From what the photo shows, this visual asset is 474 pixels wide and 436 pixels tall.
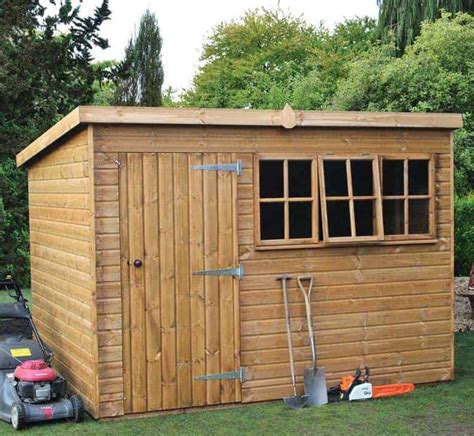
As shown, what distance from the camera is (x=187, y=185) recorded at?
21.0 feet

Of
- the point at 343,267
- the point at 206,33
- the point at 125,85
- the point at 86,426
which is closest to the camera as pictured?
the point at 86,426

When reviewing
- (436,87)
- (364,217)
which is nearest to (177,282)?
(364,217)

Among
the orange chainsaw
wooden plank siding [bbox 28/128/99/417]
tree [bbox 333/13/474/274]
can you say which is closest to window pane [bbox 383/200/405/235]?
the orange chainsaw

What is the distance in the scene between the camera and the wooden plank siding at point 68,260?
244 inches

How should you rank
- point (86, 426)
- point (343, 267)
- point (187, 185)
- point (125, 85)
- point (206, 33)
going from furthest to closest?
point (206, 33)
point (125, 85)
point (343, 267)
point (187, 185)
point (86, 426)

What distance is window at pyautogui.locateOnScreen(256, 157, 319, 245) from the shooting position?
21.8ft

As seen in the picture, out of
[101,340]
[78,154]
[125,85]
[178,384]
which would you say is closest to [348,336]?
[178,384]

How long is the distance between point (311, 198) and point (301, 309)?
890mm

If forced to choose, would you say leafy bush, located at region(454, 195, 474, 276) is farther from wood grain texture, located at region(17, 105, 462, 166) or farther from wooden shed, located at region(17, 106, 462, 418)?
wood grain texture, located at region(17, 105, 462, 166)

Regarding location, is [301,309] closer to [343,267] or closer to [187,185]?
[343,267]

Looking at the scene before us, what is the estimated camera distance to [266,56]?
3091 centimetres

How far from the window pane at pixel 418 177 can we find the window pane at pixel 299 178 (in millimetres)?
947

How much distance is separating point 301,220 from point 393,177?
0.92 metres

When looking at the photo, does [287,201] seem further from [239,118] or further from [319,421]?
[319,421]
